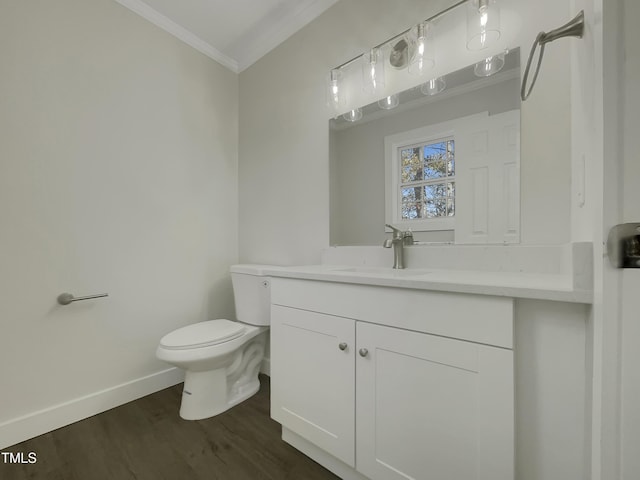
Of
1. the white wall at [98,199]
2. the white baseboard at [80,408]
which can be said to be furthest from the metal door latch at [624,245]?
the white baseboard at [80,408]

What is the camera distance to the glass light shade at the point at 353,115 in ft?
5.27

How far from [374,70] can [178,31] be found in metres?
1.48

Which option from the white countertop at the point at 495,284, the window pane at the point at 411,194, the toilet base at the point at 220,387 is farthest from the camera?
the toilet base at the point at 220,387

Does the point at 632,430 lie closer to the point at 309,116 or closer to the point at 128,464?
the point at 128,464

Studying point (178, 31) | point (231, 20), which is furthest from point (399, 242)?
point (178, 31)

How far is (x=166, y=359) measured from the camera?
146 centimetres

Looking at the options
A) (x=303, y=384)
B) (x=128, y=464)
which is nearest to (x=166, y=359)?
(x=128, y=464)

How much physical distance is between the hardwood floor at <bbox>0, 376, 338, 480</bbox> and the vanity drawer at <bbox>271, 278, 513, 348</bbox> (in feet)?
2.34

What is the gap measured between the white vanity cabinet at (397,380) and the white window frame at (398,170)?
574 mm

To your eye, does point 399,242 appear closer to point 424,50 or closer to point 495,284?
point 495,284

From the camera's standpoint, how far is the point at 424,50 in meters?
1.33

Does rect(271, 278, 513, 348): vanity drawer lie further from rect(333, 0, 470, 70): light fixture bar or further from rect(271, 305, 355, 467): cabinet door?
rect(333, 0, 470, 70): light fixture bar

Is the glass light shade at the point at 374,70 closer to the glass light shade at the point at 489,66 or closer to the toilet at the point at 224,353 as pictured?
the glass light shade at the point at 489,66

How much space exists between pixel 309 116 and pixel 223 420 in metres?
1.88
